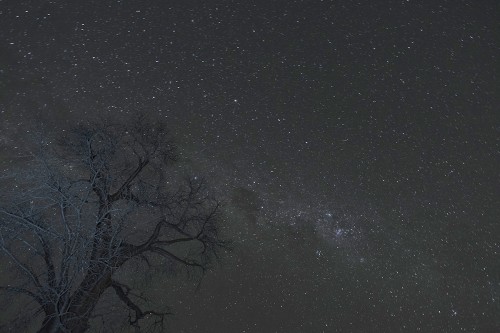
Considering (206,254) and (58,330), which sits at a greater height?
(58,330)

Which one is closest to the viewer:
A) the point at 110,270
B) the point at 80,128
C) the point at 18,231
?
the point at 18,231

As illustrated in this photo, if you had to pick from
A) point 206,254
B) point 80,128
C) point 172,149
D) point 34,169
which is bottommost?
point 206,254

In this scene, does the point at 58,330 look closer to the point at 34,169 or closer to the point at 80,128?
the point at 34,169

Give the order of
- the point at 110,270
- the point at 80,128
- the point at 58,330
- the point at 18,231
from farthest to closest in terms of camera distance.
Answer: the point at 80,128
the point at 110,270
the point at 58,330
the point at 18,231

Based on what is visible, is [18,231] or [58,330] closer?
[18,231]

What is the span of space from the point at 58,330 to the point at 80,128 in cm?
465

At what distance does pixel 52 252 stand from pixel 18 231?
2277 mm

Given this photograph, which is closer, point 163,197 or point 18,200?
point 18,200

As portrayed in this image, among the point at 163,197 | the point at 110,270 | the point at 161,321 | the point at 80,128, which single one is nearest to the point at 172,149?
the point at 163,197

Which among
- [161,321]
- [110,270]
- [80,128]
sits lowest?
[161,321]

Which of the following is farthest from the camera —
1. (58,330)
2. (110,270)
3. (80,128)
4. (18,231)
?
(80,128)

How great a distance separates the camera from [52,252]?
1130 cm

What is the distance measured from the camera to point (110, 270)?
1129cm

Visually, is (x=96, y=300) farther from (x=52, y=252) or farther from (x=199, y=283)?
(x=199, y=283)
